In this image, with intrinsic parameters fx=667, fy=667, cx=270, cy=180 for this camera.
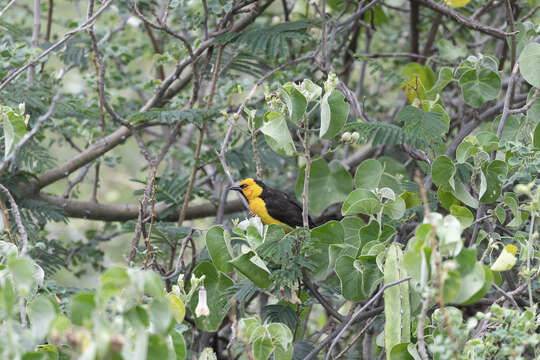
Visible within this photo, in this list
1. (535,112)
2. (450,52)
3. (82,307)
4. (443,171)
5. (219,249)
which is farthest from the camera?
(450,52)

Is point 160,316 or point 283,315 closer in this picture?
point 160,316

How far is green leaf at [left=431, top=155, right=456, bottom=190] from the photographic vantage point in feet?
8.75

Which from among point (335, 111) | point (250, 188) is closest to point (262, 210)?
point (250, 188)

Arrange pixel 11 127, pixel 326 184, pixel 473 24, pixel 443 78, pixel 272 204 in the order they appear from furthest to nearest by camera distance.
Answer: pixel 272 204 → pixel 326 184 → pixel 473 24 → pixel 443 78 → pixel 11 127

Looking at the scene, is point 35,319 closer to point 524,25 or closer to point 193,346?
point 193,346

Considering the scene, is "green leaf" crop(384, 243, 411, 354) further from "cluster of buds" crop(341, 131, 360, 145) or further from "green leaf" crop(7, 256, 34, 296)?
"green leaf" crop(7, 256, 34, 296)

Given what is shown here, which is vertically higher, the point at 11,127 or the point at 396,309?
the point at 11,127

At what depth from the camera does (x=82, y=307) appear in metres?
1.66

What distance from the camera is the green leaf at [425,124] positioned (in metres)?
2.90

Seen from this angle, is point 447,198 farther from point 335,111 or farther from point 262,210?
point 262,210

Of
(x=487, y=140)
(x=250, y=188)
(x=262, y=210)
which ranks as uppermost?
(x=487, y=140)

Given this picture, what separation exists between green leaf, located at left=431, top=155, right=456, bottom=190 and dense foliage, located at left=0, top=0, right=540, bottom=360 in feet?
0.04

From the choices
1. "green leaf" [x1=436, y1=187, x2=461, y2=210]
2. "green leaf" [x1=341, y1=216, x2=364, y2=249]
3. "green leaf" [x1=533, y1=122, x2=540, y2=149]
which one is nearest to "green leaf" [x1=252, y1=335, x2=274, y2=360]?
"green leaf" [x1=341, y1=216, x2=364, y2=249]

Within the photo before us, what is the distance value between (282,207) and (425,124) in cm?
188
